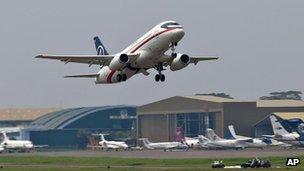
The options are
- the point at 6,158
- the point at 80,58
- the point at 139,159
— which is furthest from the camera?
the point at 6,158

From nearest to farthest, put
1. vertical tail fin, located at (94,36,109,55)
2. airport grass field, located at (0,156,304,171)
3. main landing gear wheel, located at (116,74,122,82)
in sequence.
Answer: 1. main landing gear wheel, located at (116,74,122,82)
2. vertical tail fin, located at (94,36,109,55)
3. airport grass field, located at (0,156,304,171)

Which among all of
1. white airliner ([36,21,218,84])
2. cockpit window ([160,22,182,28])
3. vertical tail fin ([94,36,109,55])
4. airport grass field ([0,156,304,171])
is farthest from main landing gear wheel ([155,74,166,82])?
airport grass field ([0,156,304,171])

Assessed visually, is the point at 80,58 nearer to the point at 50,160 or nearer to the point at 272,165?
the point at 272,165

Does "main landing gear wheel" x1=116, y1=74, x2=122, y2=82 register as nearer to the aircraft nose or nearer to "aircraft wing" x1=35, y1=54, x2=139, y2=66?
"aircraft wing" x1=35, y1=54, x2=139, y2=66

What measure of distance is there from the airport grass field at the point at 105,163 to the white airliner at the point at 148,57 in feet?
97.7

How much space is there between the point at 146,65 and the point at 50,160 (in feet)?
221

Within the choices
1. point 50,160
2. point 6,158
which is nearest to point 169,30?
point 50,160

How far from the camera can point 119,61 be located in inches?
3760

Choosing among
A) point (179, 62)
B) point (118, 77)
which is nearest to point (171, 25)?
point (179, 62)

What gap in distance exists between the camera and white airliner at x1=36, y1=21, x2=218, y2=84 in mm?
92750

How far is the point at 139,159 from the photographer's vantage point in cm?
15388

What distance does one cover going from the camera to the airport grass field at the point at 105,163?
130 meters

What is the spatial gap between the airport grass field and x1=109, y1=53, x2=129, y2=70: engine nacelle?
32.6 metres

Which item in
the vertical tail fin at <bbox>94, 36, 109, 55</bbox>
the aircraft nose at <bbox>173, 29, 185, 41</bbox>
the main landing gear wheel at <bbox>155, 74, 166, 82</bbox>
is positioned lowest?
the main landing gear wheel at <bbox>155, 74, 166, 82</bbox>
